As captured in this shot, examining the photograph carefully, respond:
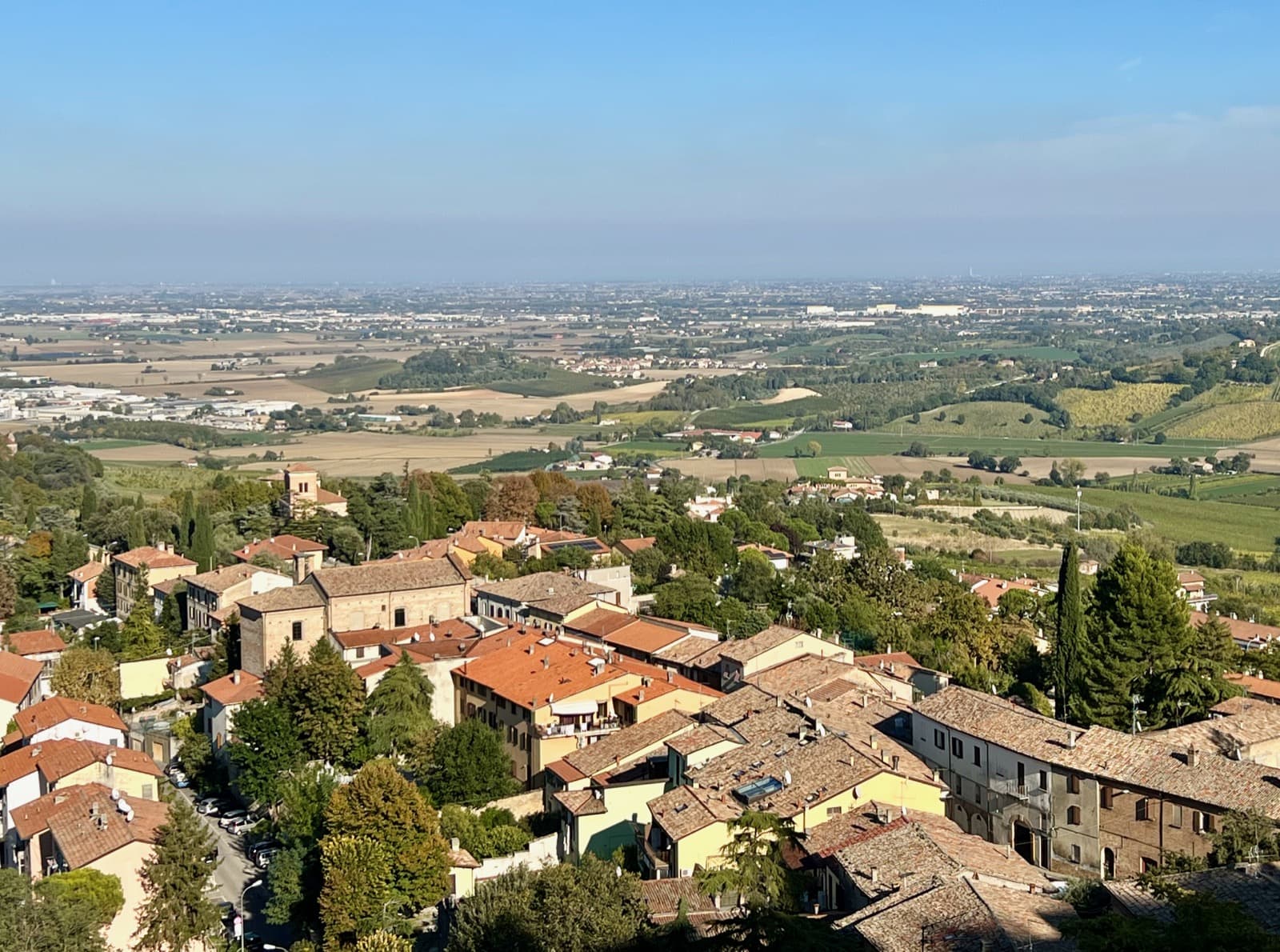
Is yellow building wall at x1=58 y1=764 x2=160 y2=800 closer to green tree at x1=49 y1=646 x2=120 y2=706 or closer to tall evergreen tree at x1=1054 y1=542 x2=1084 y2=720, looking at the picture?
green tree at x1=49 y1=646 x2=120 y2=706

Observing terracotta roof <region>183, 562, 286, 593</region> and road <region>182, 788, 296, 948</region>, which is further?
terracotta roof <region>183, 562, 286, 593</region>

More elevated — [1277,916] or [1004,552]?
[1277,916]

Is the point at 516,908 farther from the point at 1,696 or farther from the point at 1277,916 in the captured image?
the point at 1,696

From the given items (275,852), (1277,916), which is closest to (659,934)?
(1277,916)

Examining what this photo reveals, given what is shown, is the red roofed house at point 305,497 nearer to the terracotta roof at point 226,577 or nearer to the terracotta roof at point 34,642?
the terracotta roof at point 226,577

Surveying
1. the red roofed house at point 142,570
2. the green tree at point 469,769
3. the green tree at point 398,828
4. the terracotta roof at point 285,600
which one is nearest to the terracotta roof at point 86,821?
the green tree at point 398,828

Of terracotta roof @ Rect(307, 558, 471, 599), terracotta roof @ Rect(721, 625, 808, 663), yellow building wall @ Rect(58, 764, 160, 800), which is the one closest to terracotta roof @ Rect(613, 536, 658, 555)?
terracotta roof @ Rect(307, 558, 471, 599)

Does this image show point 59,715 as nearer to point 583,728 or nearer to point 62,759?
point 62,759
